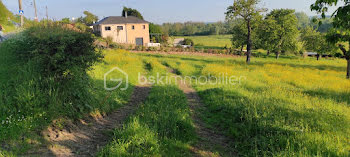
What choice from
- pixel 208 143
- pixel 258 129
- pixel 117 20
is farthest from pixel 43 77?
pixel 117 20

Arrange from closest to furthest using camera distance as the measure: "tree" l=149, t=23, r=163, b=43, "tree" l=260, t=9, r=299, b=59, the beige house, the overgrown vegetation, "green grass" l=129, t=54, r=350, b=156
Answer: "green grass" l=129, t=54, r=350, b=156, the overgrown vegetation, "tree" l=260, t=9, r=299, b=59, the beige house, "tree" l=149, t=23, r=163, b=43

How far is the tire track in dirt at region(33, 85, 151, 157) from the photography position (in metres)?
4.35

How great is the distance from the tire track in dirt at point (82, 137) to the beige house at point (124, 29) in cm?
4519

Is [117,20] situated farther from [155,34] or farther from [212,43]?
[212,43]

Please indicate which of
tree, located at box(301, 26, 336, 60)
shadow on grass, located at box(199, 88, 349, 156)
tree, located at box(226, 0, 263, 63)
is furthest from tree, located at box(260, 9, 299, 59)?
shadow on grass, located at box(199, 88, 349, 156)

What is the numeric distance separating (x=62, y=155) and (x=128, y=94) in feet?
19.7

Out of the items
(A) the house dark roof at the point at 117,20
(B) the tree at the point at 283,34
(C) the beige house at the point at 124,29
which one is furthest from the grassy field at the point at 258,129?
(A) the house dark roof at the point at 117,20

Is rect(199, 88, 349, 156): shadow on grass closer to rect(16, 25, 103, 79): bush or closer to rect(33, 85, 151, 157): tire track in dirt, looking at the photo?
rect(33, 85, 151, 157): tire track in dirt

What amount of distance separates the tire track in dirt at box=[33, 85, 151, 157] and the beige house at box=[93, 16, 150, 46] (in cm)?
4519

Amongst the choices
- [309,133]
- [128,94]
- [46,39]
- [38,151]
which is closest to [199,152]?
[309,133]

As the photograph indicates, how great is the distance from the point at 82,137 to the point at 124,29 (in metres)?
48.7

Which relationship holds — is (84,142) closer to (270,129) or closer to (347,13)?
(270,129)

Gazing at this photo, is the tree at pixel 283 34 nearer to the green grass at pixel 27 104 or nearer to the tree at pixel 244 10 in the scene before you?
the tree at pixel 244 10

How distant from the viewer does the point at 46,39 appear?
5.73m
